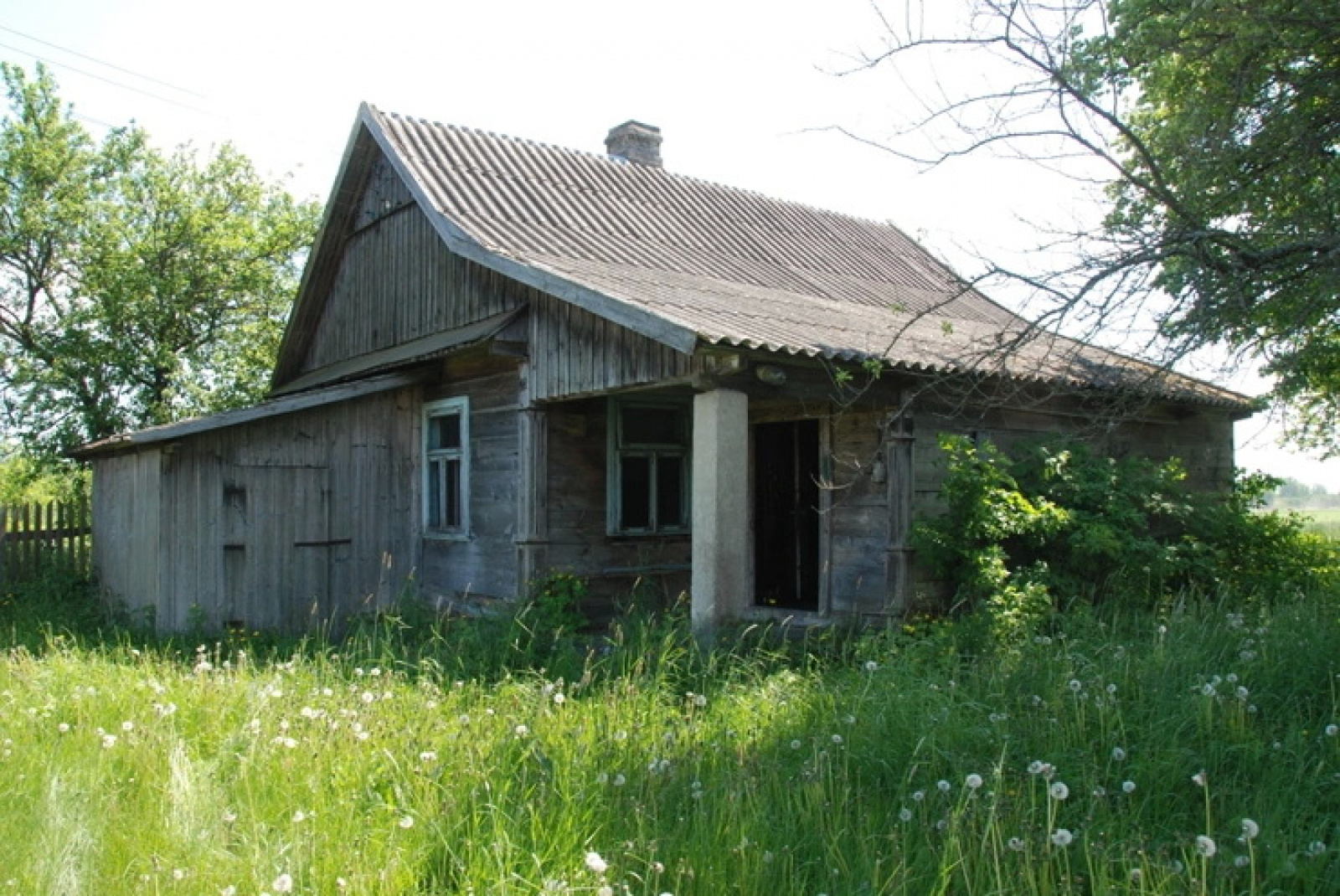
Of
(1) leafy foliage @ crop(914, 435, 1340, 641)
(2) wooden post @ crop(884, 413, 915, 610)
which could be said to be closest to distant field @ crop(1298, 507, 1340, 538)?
(1) leafy foliage @ crop(914, 435, 1340, 641)

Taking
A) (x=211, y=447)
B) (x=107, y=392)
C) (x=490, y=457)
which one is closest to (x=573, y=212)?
(x=490, y=457)

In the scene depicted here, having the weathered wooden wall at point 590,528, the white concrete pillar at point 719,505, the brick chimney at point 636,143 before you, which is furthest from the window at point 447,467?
the brick chimney at point 636,143

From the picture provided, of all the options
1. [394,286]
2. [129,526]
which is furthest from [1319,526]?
[129,526]

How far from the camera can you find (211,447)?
1014cm

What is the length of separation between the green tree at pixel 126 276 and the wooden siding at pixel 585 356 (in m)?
11.4

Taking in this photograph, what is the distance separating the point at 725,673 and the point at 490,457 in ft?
17.1

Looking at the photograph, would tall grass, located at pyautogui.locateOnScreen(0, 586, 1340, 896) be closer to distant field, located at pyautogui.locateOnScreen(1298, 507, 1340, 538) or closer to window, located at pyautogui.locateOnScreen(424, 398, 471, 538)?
window, located at pyautogui.locateOnScreen(424, 398, 471, 538)

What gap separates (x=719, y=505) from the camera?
7934 mm

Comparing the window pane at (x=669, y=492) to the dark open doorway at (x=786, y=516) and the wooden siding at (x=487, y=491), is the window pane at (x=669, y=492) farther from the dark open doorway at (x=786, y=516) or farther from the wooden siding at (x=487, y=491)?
the wooden siding at (x=487, y=491)

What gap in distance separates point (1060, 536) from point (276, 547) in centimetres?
759

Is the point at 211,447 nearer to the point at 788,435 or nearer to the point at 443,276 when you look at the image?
the point at 443,276

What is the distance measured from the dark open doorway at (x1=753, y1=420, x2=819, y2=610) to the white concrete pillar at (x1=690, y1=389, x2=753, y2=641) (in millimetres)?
2749

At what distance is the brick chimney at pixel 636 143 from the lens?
49.2ft

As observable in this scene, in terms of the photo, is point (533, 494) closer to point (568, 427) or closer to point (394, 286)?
point (568, 427)
